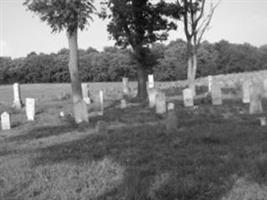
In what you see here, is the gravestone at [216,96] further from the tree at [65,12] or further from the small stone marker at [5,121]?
the small stone marker at [5,121]

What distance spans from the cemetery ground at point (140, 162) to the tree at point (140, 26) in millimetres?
8784

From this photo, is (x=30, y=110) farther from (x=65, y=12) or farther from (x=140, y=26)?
(x=140, y=26)

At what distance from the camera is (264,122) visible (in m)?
7.88

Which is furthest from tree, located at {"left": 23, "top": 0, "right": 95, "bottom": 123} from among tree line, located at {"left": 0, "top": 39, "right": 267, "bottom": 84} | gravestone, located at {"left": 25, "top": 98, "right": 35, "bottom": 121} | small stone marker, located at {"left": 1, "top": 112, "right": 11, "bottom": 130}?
tree line, located at {"left": 0, "top": 39, "right": 267, "bottom": 84}

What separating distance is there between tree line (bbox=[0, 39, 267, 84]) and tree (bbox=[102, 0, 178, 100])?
47.2 metres

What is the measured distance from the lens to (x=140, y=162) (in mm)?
5402

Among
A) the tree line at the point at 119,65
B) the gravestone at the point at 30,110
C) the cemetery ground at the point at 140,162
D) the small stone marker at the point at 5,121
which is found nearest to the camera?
the cemetery ground at the point at 140,162

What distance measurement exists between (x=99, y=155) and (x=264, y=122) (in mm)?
4580

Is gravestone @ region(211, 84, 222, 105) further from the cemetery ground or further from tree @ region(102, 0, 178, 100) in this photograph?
tree @ region(102, 0, 178, 100)

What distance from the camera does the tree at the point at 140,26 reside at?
16766 millimetres

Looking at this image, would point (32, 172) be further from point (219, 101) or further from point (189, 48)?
point (189, 48)

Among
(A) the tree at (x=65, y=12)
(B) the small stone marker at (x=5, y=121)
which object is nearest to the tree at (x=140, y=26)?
(A) the tree at (x=65, y=12)

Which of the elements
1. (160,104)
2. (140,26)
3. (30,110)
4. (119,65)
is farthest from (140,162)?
(119,65)

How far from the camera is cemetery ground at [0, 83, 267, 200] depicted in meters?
4.14
